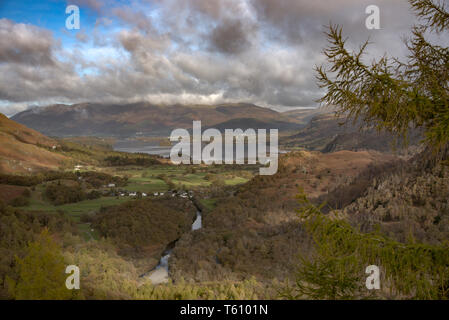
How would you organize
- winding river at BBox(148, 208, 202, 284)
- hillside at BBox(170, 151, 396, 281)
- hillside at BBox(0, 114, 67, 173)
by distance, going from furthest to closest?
hillside at BBox(0, 114, 67, 173), winding river at BBox(148, 208, 202, 284), hillside at BBox(170, 151, 396, 281)

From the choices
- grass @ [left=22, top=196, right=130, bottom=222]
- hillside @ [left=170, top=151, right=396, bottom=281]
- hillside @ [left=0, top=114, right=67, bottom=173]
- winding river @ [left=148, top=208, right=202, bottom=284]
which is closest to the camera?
hillside @ [left=170, top=151, right=396, bottom=281]

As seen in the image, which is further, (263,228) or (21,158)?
(21,158)

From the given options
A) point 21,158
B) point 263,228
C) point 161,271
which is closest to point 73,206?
point 161,271

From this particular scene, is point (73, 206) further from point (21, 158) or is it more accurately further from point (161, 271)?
point (21, 158)

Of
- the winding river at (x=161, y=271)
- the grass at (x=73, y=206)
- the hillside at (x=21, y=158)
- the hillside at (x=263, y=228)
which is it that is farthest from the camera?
the hillside at (x=21, y=158)

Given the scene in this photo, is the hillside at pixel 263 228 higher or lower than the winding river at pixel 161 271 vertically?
higher

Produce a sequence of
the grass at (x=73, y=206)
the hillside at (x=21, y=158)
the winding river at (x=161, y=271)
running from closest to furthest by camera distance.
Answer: the winding river at (x=161, y=271), the grass at (x=73, y=206), the hillside at (x=21, y=158)

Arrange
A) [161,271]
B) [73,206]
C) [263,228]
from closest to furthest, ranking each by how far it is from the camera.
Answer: [263,228], [161,271], [73,206]

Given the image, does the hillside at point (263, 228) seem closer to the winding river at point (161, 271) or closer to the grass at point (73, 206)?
the winding river at point (161, 271)

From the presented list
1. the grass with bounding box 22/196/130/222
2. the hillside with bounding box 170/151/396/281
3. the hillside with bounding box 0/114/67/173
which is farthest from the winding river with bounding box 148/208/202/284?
the hillside with bounding box 0/114/67/173

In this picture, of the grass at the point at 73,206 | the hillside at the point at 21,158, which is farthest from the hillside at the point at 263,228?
the hillside at the point at 21,158

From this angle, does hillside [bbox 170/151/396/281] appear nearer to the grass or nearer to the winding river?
the winding river

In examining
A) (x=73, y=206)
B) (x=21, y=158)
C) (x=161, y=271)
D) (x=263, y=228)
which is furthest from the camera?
(x=21, y=158)
